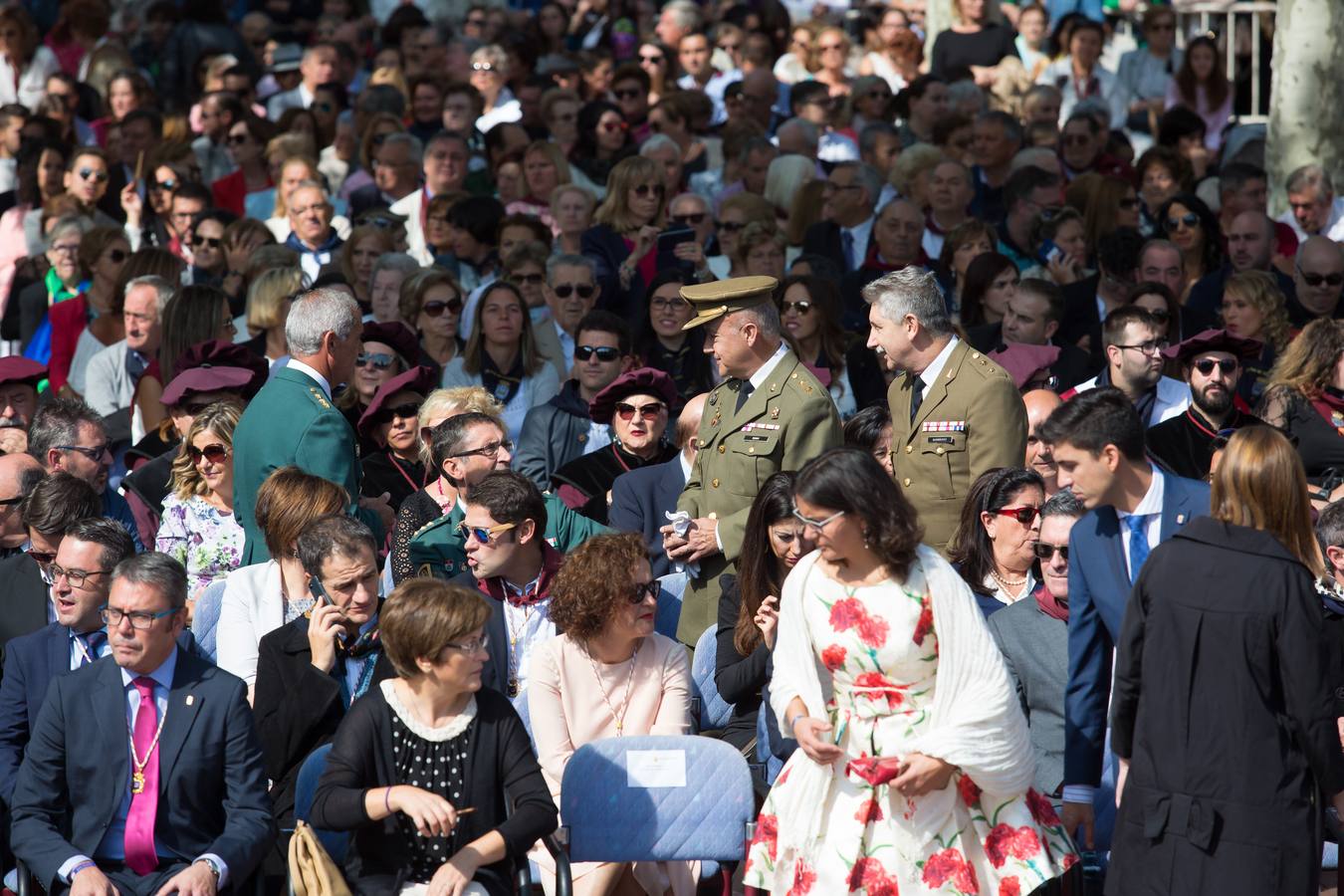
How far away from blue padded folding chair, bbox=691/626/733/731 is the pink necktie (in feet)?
5.74

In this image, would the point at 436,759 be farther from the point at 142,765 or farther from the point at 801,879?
the point at 801,879

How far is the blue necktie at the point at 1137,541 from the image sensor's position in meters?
5.21

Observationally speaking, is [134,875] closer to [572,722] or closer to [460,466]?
[572,722]

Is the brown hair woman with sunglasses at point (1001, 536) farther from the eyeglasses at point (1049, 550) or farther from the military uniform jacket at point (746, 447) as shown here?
Answer: the military uniform jacket at point (746, 447)

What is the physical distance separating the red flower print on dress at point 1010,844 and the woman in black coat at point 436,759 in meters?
1.13

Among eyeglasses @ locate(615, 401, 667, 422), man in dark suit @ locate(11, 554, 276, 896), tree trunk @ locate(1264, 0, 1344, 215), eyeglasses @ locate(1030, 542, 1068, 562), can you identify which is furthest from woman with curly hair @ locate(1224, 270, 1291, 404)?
man in dark suit @ locate(11, 554, 276, 896)

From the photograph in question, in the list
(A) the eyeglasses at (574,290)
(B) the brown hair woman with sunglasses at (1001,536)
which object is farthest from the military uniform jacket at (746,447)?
(A) the eyeglasses at (574,290)

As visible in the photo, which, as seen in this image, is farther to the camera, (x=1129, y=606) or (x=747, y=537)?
(x=747, y=537)

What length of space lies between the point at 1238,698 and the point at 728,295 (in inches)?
97.1

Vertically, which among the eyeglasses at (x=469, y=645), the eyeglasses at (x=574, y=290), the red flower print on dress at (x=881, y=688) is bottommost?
the eyeglasses at (x=574, y=290)

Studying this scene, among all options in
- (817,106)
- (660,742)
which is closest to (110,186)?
(817,106)

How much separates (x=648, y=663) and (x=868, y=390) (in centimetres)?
369

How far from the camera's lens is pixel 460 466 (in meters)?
7.02

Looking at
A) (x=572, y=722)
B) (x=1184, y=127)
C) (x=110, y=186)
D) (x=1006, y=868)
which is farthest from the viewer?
(x=1184, y=127)
